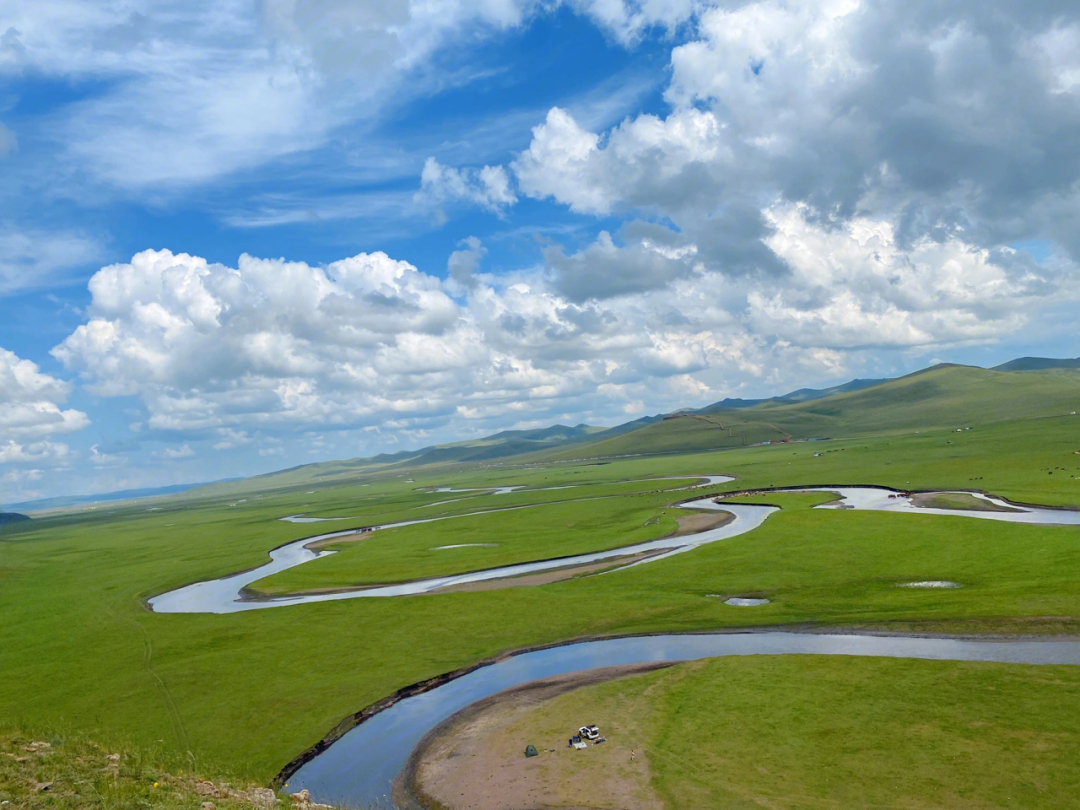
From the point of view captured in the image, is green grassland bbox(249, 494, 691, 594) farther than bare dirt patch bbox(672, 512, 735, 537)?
No

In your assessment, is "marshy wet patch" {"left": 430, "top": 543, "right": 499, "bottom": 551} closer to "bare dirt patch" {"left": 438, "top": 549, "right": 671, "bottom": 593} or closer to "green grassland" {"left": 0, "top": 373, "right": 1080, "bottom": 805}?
"green grassland" {"left": 0, "top": 373, "right": 1080, "bottom": 805}

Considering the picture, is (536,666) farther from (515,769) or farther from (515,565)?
(515,565)

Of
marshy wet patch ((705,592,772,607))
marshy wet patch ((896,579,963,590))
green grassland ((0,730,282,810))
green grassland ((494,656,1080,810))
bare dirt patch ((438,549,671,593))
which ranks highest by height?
green grassland ((0,730,282,810))

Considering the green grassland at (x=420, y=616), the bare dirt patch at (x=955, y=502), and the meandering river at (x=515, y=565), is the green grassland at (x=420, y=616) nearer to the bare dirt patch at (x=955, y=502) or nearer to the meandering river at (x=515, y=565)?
the meandering river at (x=515, y=565)

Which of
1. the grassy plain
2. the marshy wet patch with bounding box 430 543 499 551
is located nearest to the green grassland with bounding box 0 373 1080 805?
the grassy plain

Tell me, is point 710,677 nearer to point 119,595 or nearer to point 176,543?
point 119,595

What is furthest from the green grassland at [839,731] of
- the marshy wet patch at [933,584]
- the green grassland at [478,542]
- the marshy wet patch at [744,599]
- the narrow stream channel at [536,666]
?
the green grassland at [478,542]

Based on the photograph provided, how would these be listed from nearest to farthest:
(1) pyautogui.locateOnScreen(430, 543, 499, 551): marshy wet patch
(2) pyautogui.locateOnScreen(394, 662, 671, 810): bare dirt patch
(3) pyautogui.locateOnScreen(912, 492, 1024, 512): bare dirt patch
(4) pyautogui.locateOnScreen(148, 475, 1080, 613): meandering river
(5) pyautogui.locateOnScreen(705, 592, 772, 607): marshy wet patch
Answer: (2) pyautogui.locateOnScreen(394, 662, 671, 810): bare dirt patch
(5) pyautogui.locateOnScreen(705, 592, 772, 607): marshy wet patch
(4) pyautogui.locateOnScreen(148, 475, 1080, 613): meandering river
(3) pyautogui.locateOnScreen(912, 492, 1024, 512): bare dirt patch
(1) pyautogui.locateOnScreen(430, 543, 499, 551): marshy wet patch
